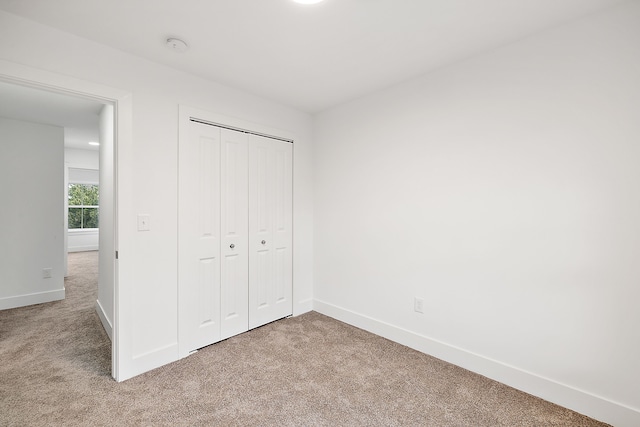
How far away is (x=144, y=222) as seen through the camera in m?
2.15

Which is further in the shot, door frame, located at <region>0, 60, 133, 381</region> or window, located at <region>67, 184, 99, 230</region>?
window, located at <region>67, 184, 99, 230</region>

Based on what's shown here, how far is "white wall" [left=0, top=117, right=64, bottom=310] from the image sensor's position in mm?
3566

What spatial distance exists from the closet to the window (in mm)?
7333

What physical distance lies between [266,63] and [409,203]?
1.69 meters

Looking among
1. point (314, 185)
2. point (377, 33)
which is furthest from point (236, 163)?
point (377, 33)

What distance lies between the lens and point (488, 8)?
5.40 ft

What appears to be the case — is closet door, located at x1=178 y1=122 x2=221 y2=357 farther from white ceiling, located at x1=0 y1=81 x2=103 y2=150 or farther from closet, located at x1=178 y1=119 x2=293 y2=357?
white ceiling, located at x1=0 y1=81 x2=103 y2=150

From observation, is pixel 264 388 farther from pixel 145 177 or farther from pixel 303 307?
pixel 145 177

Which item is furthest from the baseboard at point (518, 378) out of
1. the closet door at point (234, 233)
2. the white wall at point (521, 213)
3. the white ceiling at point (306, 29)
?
the white ceiling at point (306, 29)

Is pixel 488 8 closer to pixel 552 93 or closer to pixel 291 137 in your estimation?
pixel 552 93

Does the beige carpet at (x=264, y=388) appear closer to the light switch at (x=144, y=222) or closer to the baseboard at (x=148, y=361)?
the baseboard at (x=148, y=361)

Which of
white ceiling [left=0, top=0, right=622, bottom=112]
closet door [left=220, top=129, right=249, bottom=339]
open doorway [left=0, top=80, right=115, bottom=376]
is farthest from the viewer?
open doorway [left=0, top=80, right=115, bottom=376]

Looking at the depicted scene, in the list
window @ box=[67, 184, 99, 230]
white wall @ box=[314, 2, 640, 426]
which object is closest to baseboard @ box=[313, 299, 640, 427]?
white wall @ box=[314, 2, 640, 426]

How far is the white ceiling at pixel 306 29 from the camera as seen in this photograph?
5.32ft
